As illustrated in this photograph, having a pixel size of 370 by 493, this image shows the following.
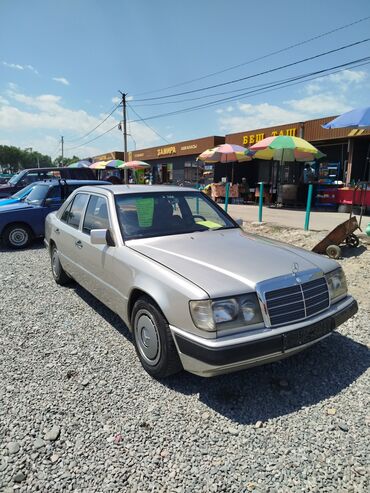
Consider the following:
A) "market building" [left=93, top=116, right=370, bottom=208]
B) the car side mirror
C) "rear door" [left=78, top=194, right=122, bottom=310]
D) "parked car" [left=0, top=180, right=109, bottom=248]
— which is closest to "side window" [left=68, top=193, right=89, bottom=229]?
"rear door" [left=78, top=194, right=122, bottom=310]

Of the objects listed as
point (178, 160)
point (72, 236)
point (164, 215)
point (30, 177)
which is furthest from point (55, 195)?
point (178, 160)

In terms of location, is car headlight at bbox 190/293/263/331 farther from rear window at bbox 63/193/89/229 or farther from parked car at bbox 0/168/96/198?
parked car at bbox 0/168/96/198

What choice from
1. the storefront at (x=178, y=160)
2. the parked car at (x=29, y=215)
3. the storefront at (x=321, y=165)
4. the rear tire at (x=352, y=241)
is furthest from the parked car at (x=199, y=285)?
the storefront at (x=178, y=160)

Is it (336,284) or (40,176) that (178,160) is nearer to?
(40,176)

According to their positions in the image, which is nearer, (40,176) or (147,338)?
(147,338)

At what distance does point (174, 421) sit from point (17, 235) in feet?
A: 23.8

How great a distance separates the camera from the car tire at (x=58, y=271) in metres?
5.34

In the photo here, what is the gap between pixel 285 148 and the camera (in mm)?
12695

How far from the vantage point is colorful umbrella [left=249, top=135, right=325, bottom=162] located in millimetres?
11891

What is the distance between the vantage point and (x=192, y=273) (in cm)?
269

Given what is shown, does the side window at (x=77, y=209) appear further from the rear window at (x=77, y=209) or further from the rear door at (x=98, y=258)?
the rear door at (x=98, y=258)

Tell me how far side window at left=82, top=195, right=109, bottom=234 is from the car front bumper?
1.74 metres

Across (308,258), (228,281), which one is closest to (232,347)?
(228,281)

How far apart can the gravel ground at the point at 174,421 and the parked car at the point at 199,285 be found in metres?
0.37
